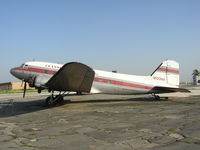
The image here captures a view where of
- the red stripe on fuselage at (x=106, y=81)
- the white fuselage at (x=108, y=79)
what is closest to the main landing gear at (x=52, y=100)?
the white fuselage at (x=108, y=79)

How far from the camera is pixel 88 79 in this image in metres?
18.3

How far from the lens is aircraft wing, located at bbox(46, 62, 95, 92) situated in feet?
53.4

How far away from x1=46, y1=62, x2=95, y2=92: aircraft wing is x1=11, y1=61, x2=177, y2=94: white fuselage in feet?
7.10

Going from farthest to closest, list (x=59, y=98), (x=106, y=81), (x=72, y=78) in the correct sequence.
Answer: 1. (x=106, y=81)
2. (x=59, y=98)
3. (x=72, y=78)

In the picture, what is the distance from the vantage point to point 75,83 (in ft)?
61.2

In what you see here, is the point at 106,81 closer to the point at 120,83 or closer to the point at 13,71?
the point at 120,83

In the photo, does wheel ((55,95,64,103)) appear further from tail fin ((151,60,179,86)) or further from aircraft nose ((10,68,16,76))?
tail fin ((151,60,179,86))

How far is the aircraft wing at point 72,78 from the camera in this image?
16.3 metres

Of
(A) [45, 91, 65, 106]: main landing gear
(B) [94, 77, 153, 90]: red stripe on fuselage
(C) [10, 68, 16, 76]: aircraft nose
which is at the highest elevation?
(C) [10, 68, 16, 76]: aircraft nose

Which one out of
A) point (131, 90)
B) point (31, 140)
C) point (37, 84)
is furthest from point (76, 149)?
point (131, 90)

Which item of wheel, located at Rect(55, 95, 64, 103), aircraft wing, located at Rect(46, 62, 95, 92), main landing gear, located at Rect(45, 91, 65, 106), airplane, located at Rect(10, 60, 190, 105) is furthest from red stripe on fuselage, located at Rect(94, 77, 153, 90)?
main landing gear, located at Rect(45, 91, 65, 106)

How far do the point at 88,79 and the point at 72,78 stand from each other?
1435 mm

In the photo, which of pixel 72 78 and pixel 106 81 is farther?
pixel 106 81

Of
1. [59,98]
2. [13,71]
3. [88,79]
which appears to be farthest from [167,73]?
[13,71]
